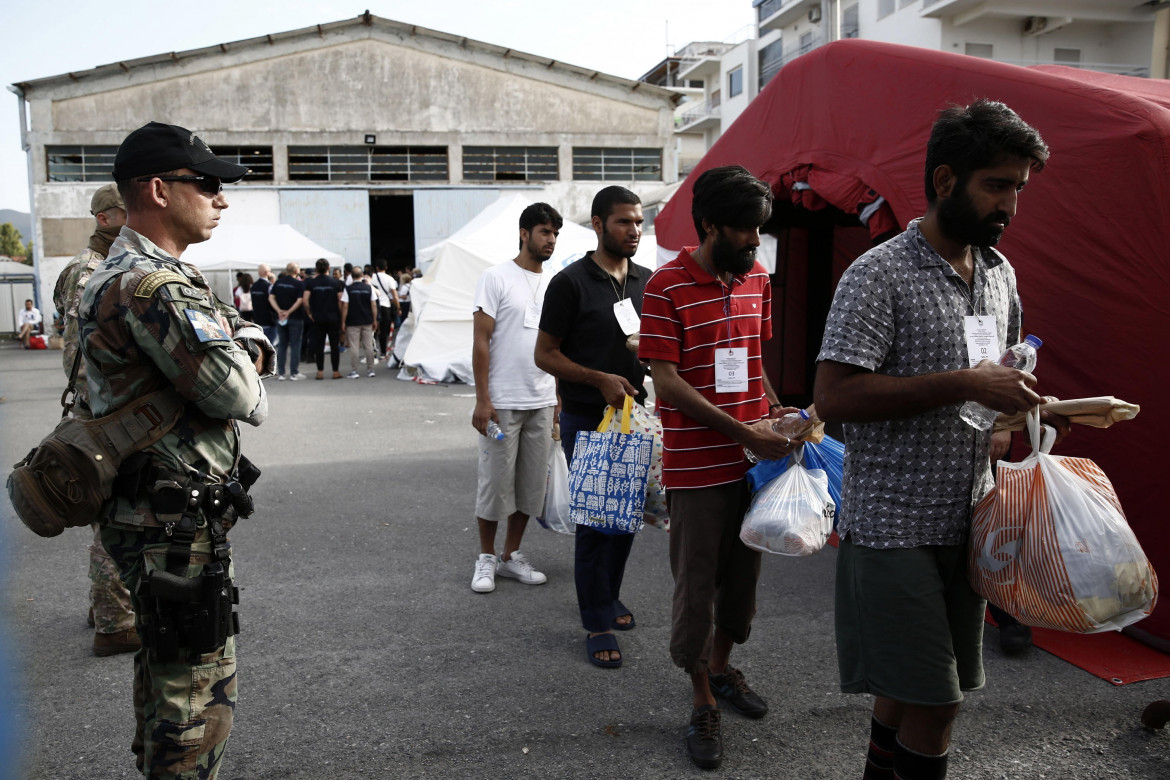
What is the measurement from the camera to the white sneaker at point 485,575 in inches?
191

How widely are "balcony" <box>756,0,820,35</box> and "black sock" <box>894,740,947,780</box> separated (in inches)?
1793

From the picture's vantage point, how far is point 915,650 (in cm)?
226

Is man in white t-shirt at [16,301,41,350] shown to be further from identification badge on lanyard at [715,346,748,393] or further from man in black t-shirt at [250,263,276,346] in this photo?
identification badge on lanyard at [715,346,748,393]

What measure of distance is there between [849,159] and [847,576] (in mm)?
3356

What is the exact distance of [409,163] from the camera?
30016mm

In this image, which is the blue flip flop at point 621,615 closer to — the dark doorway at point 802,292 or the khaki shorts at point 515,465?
the khaki shorts at point 515,465

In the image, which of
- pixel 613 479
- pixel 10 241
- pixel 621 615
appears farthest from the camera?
pixel 10 241

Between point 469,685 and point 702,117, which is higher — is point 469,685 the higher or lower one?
the lower one

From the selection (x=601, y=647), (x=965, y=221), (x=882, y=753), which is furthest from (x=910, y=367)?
(x=601, y=647)

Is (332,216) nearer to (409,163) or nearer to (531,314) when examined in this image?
(409,163)

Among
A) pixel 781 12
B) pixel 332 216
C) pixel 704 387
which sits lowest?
pixel 704 387

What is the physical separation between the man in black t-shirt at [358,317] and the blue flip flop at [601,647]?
12.0m

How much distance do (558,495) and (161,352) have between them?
111 inches

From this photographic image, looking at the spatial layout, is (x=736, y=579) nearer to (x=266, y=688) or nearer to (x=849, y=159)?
(x=266, y=688)
